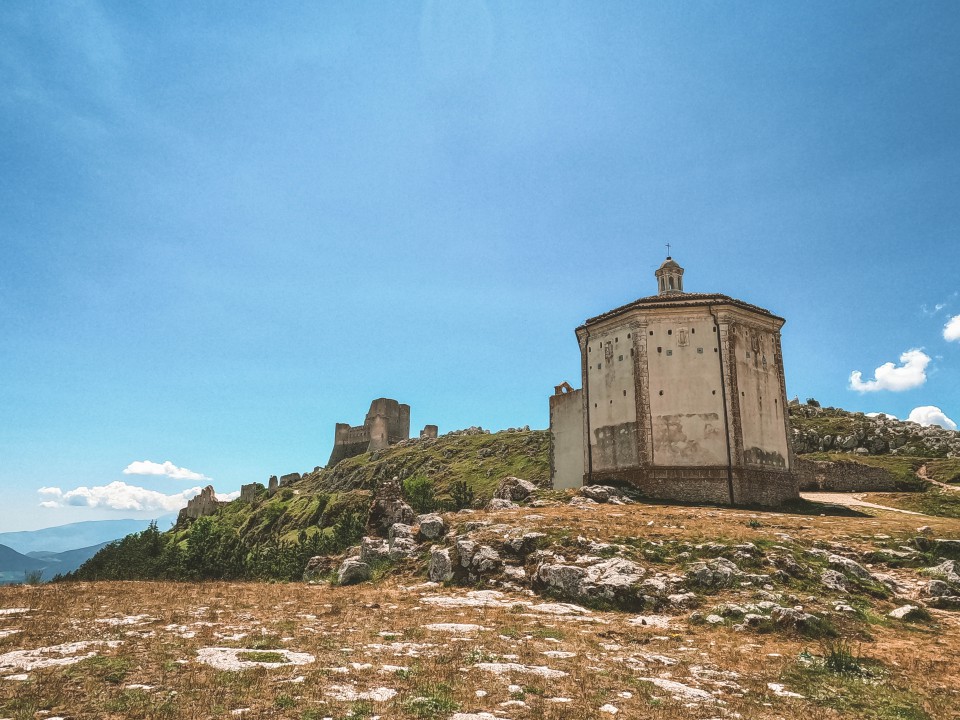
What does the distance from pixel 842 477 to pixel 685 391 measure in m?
22.2

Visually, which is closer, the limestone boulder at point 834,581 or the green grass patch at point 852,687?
the green grass patch at point 852,687

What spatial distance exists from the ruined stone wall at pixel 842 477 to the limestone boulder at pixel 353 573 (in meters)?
42.4

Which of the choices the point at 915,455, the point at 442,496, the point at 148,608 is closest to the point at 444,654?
the point at 148,608

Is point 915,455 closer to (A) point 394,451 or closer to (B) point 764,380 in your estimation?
(B) point 764,380

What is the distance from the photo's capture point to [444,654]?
11836mm

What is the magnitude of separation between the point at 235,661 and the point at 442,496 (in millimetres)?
75086

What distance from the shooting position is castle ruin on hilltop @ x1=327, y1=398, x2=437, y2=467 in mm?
139750

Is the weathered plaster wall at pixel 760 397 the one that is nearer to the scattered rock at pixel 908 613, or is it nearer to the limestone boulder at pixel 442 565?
the scattered rock at pixel 908 613

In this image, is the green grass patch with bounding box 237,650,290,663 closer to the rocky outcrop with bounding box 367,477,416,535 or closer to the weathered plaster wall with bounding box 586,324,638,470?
the rocky outcrop with bounding box 367,477,416,535

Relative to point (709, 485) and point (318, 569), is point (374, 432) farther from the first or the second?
point (318, 569)

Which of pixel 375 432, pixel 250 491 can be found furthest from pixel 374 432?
pixel 250 491

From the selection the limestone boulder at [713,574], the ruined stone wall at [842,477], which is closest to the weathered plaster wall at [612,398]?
the limestone boulder at [713,574]

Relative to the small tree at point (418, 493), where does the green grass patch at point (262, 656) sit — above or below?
below

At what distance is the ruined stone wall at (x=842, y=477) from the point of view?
1948 inches
